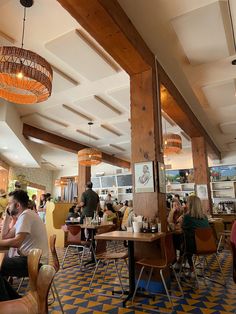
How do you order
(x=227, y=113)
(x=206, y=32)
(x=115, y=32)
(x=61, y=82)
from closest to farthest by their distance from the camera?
(x=115, y=32) → (x=206, y=32) → (x=61, y=82) → (x=227, y=113)

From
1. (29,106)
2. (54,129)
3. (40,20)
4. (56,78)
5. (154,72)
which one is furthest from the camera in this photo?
(54,129)

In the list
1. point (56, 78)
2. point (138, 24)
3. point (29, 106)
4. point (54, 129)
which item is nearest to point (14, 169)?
point (54, 129)

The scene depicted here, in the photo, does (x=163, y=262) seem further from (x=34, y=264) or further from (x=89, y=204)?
(x=89, y=204)

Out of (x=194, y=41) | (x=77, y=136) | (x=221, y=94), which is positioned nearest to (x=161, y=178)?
(x=194, y=41)

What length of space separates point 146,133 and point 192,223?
1.56 meters

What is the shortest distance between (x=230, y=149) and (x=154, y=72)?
25.1ft

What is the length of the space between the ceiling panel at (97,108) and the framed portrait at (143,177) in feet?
7.62

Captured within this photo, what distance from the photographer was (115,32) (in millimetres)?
3191

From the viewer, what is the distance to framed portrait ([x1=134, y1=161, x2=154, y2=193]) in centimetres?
375

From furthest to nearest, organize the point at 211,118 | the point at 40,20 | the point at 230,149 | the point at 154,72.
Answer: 1. the point at 230,149
2. the point at 211,118
3. the point at 154,72
4. the point at 40,20

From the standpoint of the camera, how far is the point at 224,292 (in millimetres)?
3398

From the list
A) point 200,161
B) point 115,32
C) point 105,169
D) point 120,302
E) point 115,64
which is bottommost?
point 120,302

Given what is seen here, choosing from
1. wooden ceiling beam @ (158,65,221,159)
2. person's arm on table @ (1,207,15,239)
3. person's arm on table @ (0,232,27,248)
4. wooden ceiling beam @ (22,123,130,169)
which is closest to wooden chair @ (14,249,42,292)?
person's arm on table @ (0,232,27,248)

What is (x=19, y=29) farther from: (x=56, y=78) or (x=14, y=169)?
(x=14, y=169)
